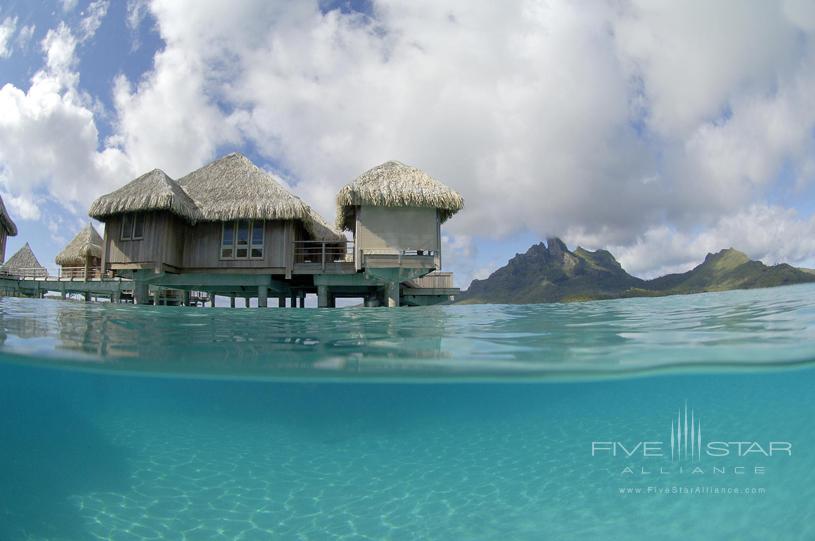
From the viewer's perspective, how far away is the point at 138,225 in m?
16.6

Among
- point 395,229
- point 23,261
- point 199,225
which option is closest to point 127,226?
point 199,225

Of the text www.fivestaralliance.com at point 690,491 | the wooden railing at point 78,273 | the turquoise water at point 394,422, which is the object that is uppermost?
the wooden railing at point 78,273

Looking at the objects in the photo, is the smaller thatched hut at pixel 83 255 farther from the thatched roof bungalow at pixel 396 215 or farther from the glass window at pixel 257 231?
the thatched roof bungalow at pixel 396 215

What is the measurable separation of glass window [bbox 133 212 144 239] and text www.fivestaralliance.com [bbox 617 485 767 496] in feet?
53.9

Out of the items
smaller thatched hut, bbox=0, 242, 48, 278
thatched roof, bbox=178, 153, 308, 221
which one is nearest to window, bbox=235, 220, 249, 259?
thatched roof, bbox=178, 153, 308, 221

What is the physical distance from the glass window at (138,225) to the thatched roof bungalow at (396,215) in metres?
7.03

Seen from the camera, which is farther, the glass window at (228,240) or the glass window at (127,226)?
the glass window at (228,240)

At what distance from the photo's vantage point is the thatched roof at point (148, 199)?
15633mm

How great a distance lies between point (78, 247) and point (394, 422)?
31.0 metres

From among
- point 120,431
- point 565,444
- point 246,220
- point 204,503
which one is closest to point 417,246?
point 246,220

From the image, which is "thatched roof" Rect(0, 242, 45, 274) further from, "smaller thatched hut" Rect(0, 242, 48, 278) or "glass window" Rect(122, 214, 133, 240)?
"glass window" Rect(122, 214, 133, 240)

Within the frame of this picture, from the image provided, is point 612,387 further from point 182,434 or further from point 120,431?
point 120,431

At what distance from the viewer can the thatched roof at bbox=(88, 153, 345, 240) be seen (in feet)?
52.2

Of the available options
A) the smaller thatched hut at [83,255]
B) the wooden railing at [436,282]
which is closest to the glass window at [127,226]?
the wooden railing at [436,282]
